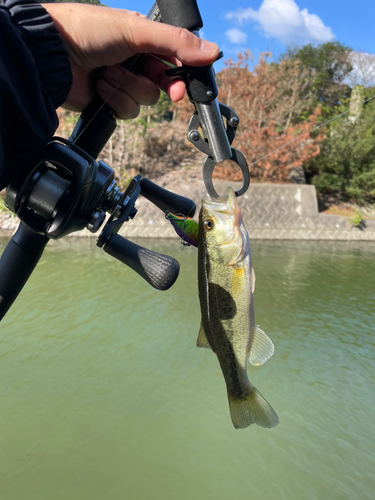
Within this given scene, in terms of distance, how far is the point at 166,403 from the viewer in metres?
2.64

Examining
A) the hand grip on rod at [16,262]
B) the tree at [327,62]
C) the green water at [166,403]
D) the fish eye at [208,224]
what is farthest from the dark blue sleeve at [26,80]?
the tree at [327,62]

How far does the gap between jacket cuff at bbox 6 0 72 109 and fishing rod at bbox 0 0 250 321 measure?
0.14 meters

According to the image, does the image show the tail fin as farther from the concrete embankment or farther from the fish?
the concrete embankment

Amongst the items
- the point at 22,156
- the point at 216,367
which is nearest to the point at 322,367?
the point at 216,367

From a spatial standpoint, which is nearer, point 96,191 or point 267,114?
point 96,191

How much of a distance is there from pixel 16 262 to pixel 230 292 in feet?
2.17

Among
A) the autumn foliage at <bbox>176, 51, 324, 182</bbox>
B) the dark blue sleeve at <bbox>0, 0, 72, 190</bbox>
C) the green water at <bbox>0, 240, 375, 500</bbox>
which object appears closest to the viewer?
the dark blue sleeve at <bbox>0, 0, 72, 190</bbox>

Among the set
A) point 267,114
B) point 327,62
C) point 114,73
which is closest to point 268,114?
point 267,114

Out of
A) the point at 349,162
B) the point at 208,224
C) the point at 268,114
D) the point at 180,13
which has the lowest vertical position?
the point at 208,224

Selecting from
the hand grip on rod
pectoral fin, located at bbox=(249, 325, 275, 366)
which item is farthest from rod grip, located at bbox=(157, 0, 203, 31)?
pectoral fin, located at bbox=(249, 325, 275, 366)

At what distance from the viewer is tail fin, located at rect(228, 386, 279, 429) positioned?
1.25 metres

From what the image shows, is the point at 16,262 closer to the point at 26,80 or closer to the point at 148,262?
the point at 148,262

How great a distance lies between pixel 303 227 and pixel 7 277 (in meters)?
9.79

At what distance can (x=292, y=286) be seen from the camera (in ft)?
17.5
